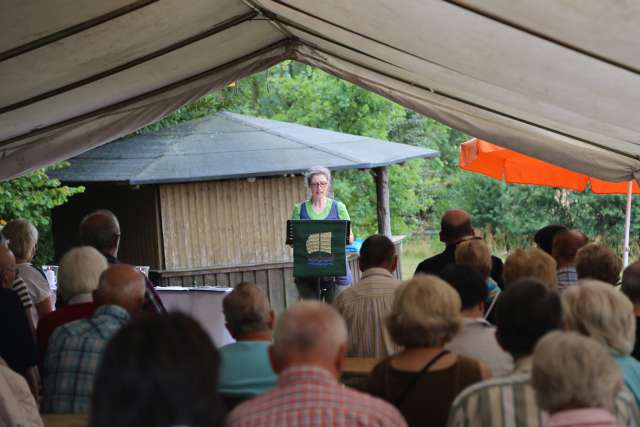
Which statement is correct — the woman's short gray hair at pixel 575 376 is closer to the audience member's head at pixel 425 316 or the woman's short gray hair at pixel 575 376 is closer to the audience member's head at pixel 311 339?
the audience member's head at pixel 311 339

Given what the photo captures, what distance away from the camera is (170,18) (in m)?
6.98

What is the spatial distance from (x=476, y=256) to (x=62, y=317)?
92.8 inches

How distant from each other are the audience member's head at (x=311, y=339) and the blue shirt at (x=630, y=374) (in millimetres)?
1258

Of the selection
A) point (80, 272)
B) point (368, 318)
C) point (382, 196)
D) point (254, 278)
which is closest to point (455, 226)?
point (368, 318)

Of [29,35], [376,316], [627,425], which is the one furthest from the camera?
[29,35]

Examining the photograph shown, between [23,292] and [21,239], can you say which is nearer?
[23,292]

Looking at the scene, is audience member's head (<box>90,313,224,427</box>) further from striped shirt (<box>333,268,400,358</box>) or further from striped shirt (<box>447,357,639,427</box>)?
striped shirt (<box>333,268,400,358</box>)

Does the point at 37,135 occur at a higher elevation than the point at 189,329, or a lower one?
higher

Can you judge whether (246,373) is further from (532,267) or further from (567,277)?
(567,277)

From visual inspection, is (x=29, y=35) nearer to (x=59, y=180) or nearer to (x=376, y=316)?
(x=376, y=316)

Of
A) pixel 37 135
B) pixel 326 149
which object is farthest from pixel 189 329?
pixel 326 149

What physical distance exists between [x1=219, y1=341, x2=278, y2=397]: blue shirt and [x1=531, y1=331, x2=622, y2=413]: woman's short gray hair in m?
1.40

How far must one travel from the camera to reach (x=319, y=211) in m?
9.65

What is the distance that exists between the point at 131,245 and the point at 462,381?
35.0ft
